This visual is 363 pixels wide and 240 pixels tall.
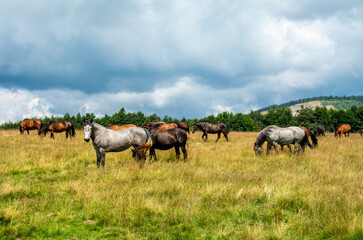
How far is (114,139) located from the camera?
8031 millimetres

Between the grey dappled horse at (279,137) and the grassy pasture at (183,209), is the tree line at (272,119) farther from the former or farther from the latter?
the grassy pasture at (183,209)

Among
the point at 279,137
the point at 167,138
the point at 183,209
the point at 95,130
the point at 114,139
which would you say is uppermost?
the point at 95,130

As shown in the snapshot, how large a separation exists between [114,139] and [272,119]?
9128cm

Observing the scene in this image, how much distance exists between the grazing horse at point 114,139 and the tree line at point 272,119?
215 feet

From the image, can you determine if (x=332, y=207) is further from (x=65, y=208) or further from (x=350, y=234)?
(x=65, y=208)

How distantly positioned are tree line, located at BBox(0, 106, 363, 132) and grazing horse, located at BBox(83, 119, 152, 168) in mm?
65632

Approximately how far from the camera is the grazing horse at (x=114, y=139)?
787cm

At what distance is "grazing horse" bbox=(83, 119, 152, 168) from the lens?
7867 millimetres

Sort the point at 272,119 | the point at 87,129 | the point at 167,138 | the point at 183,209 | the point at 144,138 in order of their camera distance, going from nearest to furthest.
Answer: the point at 183,209 → the point at 87,129 → the point at 144,138 → the point at 167,138 → the point at 272,119

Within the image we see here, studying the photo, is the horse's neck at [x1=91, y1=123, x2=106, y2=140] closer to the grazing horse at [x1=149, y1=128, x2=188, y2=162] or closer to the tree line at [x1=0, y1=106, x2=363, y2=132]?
the grazing horse at [x1=149, y1=128, x2=188, y2=162]

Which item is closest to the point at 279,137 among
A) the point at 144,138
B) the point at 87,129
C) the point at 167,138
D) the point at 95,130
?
the point at 167,138

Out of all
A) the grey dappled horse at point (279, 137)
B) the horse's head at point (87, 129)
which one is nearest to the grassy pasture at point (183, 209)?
the horse's head at point (87, 129)

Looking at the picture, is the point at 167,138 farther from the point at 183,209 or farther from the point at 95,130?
the point at 183,209

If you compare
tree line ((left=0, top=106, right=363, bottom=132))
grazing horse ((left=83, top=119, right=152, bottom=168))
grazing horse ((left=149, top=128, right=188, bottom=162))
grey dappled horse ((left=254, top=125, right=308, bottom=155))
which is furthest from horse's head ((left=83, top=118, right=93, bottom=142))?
tree line ((left=0, top=106, right=363, bottom=132))
